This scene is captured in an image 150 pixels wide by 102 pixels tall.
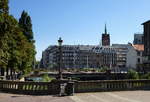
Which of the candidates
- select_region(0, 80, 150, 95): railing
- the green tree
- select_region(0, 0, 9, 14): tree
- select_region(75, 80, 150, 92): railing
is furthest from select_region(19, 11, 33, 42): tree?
select_region(75, 80, 150, 92): railing

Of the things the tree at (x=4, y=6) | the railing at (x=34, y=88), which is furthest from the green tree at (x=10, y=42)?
the railing at (x=34, y=88)

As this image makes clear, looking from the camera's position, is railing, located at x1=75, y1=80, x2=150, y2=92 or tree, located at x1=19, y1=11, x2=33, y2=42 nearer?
railing, located at x1=75, y1=80, x2=150, y2=92

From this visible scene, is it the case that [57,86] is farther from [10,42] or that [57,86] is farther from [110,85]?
[10,42]

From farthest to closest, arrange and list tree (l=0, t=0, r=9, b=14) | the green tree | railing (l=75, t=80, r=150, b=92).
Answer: the green tree < tree (l=0, t=0, r=9, b=14) < railing (l=75, t=80, r=150, b=92)

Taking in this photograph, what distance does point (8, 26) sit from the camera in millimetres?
30859

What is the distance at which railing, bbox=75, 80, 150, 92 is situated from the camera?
24.0 meters

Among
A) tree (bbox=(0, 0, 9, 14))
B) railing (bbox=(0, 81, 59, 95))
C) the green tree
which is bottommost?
railing (bbox=(0, 81, 59, 95))

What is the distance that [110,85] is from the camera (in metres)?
25.3

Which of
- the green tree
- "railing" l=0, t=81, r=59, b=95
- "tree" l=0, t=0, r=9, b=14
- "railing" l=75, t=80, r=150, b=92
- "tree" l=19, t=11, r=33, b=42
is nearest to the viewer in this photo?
"railing" l=0, t=81, r=59, b=95

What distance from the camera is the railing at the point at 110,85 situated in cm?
2405

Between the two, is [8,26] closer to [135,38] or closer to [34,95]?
[34,95]

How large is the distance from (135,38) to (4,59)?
168810mm

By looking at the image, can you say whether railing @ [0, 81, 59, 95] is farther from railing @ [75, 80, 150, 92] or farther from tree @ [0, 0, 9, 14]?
tree @ [0, 0, 9, 14]

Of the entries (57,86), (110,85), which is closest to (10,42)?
(57,86)
